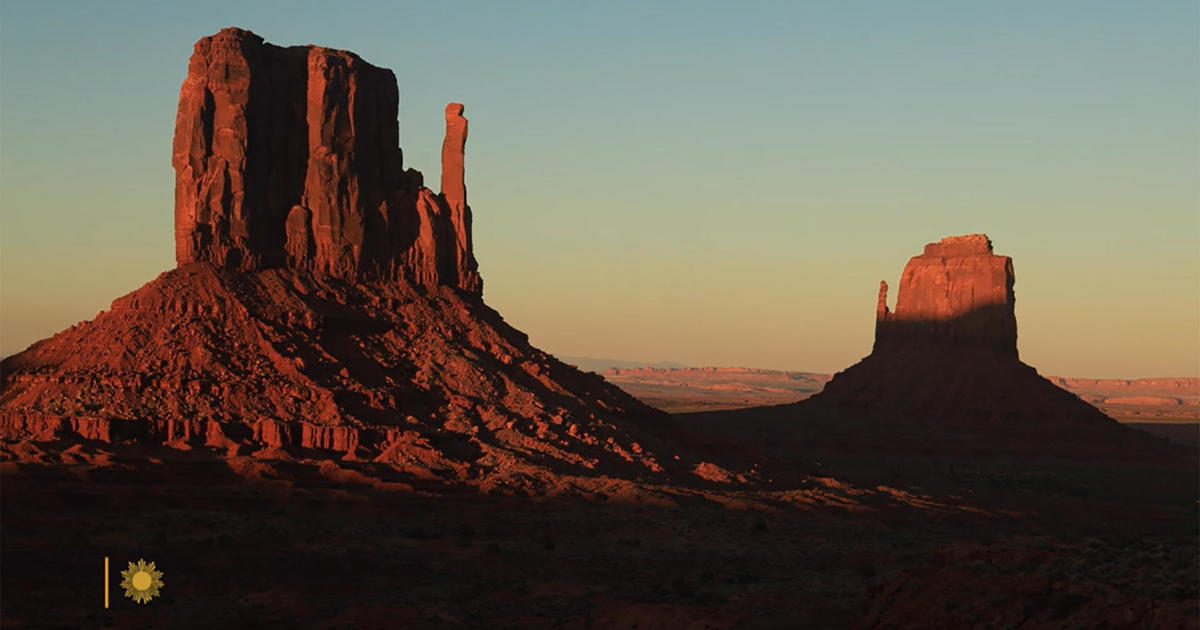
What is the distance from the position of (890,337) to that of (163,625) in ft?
406

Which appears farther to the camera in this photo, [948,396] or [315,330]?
[948,396]

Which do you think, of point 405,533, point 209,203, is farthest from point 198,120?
point 405,533

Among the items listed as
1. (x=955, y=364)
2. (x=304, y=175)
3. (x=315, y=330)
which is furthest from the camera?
(x=955, y=364)

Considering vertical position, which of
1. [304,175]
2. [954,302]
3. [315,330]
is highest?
[304,175]

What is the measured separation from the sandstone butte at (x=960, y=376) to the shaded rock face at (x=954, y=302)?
98 mm

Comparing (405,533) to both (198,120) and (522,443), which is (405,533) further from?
(198,120)

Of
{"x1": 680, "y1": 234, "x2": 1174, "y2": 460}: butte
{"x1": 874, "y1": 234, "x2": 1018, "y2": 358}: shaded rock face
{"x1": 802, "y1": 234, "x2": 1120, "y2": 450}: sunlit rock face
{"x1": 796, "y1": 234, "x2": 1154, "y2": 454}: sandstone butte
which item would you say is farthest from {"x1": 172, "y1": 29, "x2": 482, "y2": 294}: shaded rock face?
{"x1": 874, "y1": 234, "x2": 1018, "y2": 358}: shaded rock face

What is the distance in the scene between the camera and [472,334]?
247 feet

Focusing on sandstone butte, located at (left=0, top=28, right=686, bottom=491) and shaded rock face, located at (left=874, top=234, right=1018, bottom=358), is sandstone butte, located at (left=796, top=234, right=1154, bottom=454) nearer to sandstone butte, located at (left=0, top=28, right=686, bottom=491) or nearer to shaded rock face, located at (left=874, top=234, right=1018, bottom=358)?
shaded rock face, located at (left=874, top=234, right=1018, bottom=358)

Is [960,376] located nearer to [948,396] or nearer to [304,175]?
[948,396]

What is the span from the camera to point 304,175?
74312 mm

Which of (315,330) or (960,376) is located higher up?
(315,330)

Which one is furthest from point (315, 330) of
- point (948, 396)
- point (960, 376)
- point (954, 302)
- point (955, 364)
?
point (954, 302)

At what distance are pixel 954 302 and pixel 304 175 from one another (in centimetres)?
8959
